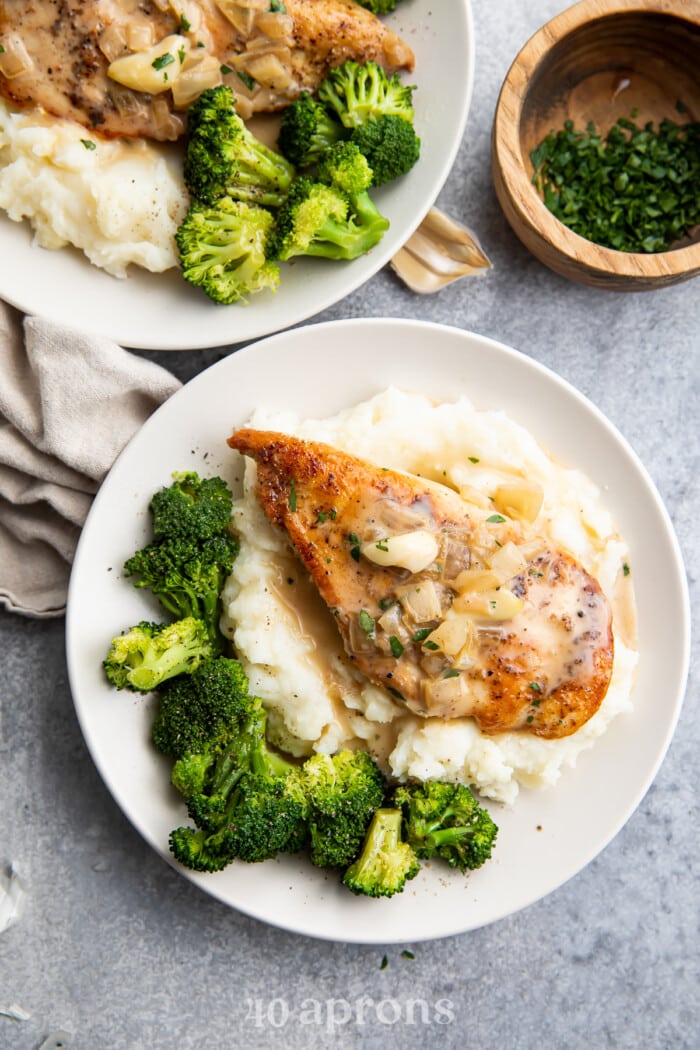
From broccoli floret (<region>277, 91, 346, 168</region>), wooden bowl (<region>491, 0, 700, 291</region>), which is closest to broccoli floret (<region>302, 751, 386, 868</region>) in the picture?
wooden bowl (<region>491, 0, 700, 291</region>)

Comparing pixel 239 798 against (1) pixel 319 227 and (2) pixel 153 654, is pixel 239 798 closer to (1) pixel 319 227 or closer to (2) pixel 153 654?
(2) pixel 153 654

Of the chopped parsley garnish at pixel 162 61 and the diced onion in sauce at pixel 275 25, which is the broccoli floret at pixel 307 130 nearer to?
the diced onion in sauce at pixel 275 25

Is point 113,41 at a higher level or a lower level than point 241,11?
lower

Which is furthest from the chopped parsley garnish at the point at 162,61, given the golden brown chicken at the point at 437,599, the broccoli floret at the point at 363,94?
the golden brown chicken at the point at 437,599

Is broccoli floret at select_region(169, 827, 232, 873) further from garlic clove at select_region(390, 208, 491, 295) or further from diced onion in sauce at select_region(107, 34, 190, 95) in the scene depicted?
diced onion in sauce at select_region(107, 34, 190, 95)

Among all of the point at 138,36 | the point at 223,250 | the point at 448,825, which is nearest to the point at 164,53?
the point at 138,36

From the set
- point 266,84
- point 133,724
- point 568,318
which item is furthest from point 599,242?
point 133,724
